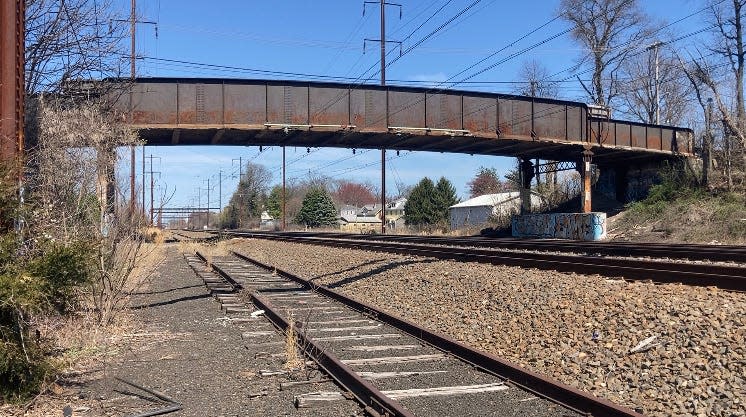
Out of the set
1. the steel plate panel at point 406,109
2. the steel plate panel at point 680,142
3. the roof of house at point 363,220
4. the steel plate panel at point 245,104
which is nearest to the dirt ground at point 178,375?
the steel plate panel at point 245,104

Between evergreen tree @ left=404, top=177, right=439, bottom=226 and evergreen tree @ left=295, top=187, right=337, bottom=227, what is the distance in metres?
22.3

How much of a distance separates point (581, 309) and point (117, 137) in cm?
1025

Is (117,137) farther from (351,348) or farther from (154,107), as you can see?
(154,107)

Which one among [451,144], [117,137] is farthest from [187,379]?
[451,144]

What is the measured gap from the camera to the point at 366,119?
35.8 metres

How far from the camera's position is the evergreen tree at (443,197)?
77.6 metres

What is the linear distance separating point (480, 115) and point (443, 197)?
4156 cm

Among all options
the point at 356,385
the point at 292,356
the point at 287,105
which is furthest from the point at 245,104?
the point at 356,385

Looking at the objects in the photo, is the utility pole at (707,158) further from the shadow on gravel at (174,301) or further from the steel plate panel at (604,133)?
the shadow on gravel at (174,301)

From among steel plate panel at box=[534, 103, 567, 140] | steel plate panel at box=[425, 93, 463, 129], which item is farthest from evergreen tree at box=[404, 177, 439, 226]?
steel plate panel at box=[425, 93, 463, 129]

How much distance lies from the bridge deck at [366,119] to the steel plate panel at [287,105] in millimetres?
55

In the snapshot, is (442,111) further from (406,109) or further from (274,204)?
(274,204)

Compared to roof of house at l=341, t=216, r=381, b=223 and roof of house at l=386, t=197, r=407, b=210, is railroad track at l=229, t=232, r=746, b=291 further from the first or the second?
roof of house at l=386, t=197, r=407, b=210

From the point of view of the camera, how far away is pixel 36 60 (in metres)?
12.5
